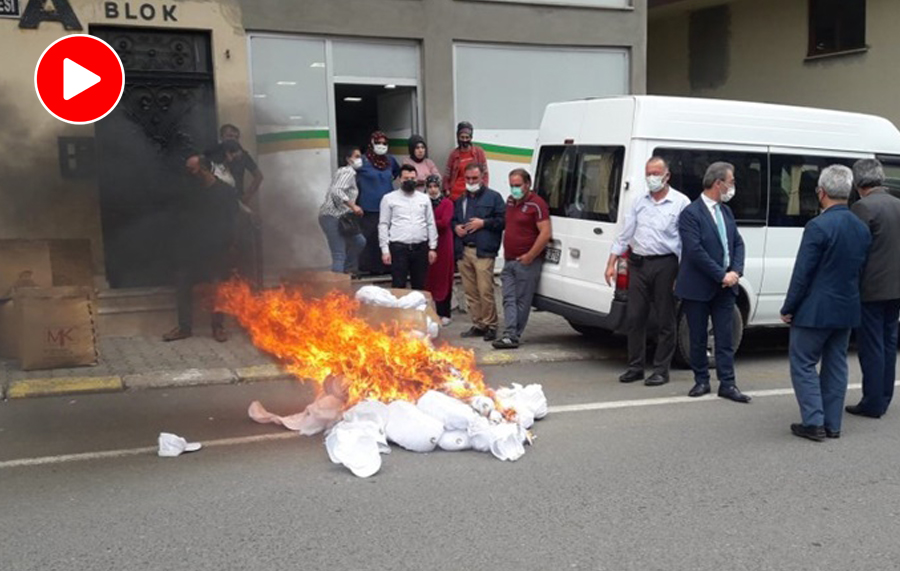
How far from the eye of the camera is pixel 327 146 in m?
10.5

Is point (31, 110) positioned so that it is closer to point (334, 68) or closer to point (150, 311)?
point (150, 311)

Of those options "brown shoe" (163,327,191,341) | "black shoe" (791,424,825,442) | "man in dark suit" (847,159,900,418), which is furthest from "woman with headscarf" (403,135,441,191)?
"black shoe" (791,424,825,442)

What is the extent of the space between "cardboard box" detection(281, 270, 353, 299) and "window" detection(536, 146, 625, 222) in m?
2.20

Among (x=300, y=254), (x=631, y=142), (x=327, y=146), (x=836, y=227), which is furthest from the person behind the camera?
(x=327, y=146)

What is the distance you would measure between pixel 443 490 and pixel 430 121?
7451 millimetres

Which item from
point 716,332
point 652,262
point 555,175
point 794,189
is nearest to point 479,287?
point 555,175

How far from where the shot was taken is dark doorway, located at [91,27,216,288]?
7.37m

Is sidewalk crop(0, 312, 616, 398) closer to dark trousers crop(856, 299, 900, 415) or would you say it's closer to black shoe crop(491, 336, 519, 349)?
black shoe crop(491, 336, 519, 349)

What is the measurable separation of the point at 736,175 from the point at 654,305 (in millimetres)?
1537

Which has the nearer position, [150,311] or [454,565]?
[454,565]

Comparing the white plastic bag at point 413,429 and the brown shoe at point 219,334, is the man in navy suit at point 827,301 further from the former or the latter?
the brown shoe at point 219,334

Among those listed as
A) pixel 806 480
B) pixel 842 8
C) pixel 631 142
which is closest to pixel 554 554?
pixel 806 480

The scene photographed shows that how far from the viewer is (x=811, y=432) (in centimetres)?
550

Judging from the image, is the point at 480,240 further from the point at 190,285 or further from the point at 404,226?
the point at 190,285
